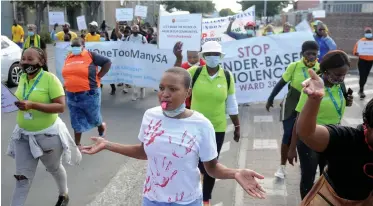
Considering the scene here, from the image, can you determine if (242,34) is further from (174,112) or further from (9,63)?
(174,112)

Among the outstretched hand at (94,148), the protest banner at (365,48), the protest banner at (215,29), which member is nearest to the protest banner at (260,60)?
the protest banner at (215,29)

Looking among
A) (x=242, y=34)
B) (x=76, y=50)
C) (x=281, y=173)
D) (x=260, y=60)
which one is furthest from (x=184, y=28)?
(x=242, y=34)

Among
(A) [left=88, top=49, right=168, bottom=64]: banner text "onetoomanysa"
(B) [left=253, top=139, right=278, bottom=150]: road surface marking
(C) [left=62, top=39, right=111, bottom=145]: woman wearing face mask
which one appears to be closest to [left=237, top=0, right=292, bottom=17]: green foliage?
(A) [left=88, top=49, right=168, bottom=64]: banner text "onetoomanysa"

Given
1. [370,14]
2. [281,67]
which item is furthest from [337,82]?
[370,14]

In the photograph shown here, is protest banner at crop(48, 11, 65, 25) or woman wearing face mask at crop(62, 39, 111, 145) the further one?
protest banner at crop(48, 11, 65, 25)

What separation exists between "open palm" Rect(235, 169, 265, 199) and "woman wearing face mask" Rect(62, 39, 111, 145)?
408 centimetres

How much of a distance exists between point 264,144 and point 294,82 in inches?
82.5

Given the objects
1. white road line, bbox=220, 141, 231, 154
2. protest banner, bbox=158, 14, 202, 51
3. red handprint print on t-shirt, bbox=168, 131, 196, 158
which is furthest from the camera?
protest banner, bbox=158, 14, 202, 51

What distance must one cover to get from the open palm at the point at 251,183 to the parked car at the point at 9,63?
1014 cm

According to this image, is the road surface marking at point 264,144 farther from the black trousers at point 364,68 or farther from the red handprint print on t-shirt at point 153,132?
the black trousers at point 364,68

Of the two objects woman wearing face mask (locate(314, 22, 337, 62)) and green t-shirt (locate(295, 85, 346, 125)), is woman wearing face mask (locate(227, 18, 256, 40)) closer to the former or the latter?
woman wearing face mask (locate(314, 22, 337, 62))

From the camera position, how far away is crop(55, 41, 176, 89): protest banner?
9.70m

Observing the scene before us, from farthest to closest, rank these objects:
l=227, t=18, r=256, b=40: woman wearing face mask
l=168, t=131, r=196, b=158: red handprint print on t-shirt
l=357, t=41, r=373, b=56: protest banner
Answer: l=227, t=18, r=256, b=40: woman wearing face mask
l=357, t=41, r=373, b=56: protest banner
l=168, t=131, r=196, b=158: red handprint print on t-shirt

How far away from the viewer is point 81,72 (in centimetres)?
593
